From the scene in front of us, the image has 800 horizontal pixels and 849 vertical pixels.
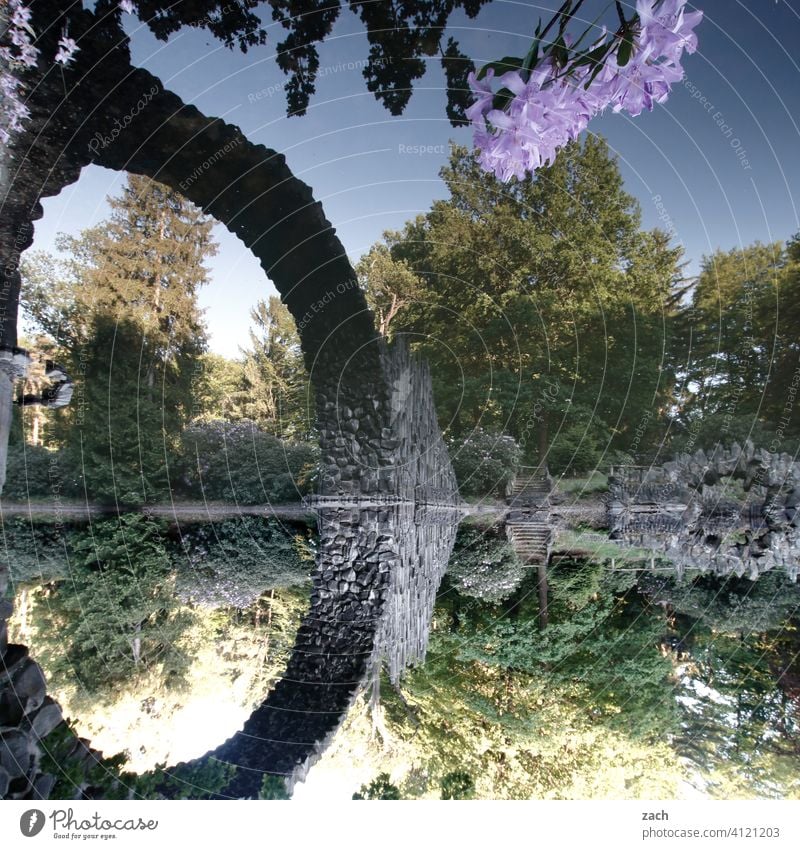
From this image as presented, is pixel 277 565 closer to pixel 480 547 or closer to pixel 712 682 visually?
pixel 480 547

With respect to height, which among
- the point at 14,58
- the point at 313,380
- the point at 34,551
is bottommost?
the point at 34,551

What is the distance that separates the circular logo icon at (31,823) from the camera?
1519 millimetres

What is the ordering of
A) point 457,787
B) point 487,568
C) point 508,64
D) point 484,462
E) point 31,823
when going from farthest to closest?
point 484,462 → point 487,568 → point 457,787 → point 31,823 → point 508,64

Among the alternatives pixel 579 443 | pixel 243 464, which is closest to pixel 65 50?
pixel 243 464

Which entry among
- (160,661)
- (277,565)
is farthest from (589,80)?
(160,661)

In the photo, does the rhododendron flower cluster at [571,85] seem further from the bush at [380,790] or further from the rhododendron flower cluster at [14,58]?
the bush at [380,790]

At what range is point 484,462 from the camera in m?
1.85

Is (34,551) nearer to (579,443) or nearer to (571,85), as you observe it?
(579,443)

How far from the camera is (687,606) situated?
1.72 meters

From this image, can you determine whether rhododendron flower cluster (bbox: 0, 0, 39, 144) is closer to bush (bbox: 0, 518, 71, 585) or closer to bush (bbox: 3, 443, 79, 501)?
bush (bbox: 3, 443, 79, 501)

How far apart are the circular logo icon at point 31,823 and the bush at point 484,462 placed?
1617 mm

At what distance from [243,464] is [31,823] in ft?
4.16

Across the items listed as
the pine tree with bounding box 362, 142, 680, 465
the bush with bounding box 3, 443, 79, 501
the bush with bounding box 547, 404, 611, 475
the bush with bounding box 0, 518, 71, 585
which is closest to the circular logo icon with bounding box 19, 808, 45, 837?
the bush with bounding box 0, 518, 71, 585

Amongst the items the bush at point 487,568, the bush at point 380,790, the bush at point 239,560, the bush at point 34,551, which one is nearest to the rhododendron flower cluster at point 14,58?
the bush at point 34,551
